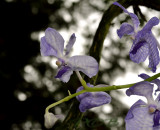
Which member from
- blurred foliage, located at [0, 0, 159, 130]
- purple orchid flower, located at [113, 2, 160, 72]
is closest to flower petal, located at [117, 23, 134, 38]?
purple orchid flower, located at [113, 2, 160, 72]

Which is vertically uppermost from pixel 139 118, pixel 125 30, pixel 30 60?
pixel 125 30

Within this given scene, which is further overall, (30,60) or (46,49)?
(30,60)

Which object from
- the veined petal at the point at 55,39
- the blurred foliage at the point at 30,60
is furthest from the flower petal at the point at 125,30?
the blurred foliage at the point at 30,60

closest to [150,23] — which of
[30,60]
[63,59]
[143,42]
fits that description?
[143,42]

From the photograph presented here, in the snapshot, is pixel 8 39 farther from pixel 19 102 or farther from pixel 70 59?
pixel 70 59

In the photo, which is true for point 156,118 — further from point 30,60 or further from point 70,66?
point 30,60

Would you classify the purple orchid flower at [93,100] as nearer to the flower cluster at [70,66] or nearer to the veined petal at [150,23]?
the flower cluster at [70,66]

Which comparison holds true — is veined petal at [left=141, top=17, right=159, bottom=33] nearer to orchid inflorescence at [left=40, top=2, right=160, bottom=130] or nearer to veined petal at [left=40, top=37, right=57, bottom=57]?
orchid inflorescence at [left=40, top=2, right=160, bottom=130]
